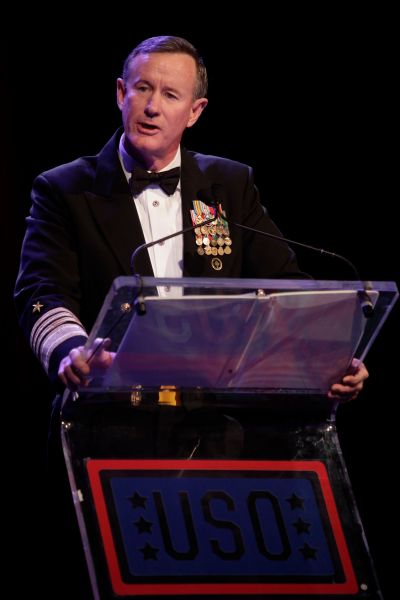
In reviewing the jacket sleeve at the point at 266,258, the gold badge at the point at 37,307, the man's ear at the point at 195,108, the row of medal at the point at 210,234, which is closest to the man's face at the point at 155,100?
the man's ear at the point at 195,108

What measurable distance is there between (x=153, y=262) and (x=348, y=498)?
3.43ft

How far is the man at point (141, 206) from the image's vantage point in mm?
2477

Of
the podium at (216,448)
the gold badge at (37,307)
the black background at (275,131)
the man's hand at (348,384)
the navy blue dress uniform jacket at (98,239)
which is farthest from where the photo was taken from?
the black background at (275,131)

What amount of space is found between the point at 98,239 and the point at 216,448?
37.6 inches

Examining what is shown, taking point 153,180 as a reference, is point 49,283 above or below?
below

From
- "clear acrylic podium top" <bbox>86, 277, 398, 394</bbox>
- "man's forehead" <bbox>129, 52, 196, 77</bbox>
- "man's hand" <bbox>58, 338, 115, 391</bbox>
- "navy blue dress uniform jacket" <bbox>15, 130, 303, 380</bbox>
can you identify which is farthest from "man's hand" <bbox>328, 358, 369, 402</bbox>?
"man's forehead" <bbox>129, 52, 196, 77</bbox>

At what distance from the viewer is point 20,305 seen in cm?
235

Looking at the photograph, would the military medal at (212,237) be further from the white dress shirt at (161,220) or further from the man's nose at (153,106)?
the man's nose at (153,106)

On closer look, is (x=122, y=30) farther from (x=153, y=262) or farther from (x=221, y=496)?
(x=221, y=496)

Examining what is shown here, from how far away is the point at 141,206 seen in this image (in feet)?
8.75

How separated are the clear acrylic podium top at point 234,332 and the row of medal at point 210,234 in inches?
31.8

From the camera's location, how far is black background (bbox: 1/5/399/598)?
3.60 meters

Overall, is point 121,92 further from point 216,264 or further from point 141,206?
point 216,264

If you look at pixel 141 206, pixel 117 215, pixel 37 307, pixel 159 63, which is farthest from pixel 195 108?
pixel 37 307
